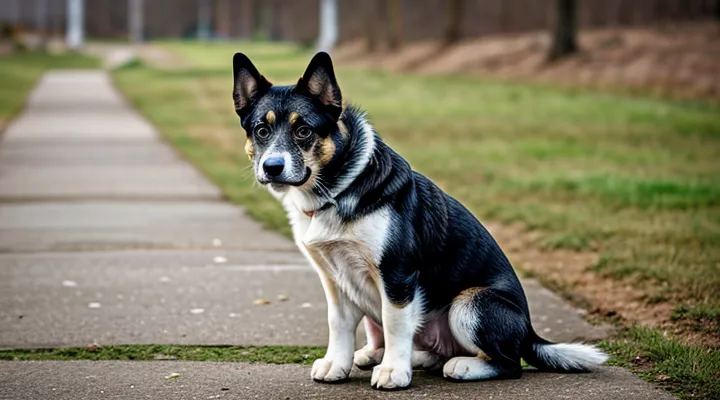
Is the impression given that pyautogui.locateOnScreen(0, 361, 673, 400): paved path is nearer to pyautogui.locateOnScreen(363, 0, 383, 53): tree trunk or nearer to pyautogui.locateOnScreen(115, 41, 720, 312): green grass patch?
pyautogui.locateOnScreen(115, 41, 720, 312): green grass patch

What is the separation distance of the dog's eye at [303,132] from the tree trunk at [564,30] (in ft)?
83.6

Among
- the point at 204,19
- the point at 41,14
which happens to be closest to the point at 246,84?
the point at 204,19

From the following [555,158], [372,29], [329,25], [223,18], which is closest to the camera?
[555,158]

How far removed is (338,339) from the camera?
521 cm

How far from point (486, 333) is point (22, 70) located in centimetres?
3361

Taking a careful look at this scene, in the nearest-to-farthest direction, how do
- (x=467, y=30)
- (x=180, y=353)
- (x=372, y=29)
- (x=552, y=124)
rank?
(x=180, y=353) → (x=552, y=124) → (x=372, y=29) → (x=467, y=30)

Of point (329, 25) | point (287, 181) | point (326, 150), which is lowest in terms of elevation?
point (329, 25)

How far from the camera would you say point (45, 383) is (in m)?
5.16

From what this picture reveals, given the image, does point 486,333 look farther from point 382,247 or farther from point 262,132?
point 262,132

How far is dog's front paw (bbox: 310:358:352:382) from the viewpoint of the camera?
519cm

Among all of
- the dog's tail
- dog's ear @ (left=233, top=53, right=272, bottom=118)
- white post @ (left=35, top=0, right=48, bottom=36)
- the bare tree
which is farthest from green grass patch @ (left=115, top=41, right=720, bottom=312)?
white post @ (left=35, top=0, right=48, bottom=36)

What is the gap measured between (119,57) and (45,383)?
43.8 meters

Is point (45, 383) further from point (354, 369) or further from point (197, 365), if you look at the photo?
point (354, 369)

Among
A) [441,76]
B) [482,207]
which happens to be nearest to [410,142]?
[482,207]
